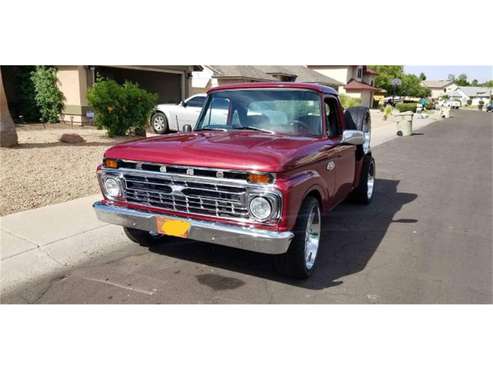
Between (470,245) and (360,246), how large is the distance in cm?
148

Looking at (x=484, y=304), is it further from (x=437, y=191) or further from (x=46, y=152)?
(x=46, y=152)

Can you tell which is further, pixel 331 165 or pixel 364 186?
pixel 364 186

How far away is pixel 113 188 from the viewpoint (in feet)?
13.1

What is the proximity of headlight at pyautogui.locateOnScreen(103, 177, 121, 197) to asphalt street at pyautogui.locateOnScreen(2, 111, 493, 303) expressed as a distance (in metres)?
0.81

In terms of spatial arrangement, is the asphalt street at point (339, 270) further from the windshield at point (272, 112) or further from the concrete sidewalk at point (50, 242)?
the windshield at point (272, 112)

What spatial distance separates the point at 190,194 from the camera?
3557mm

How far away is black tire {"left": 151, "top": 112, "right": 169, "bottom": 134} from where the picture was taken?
48.4 feet

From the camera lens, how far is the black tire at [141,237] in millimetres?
4617

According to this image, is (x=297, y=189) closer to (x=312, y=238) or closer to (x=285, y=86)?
(x=312, y=238)

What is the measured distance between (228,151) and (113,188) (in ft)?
4.50

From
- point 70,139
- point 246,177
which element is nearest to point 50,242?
point 246,177

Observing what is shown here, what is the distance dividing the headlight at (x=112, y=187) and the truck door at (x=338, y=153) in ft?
7.35

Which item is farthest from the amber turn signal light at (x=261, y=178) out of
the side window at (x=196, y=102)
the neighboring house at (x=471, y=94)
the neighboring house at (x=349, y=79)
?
the neighboring house at (x=471, y=94)

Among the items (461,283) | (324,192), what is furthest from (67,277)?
(461,283)
